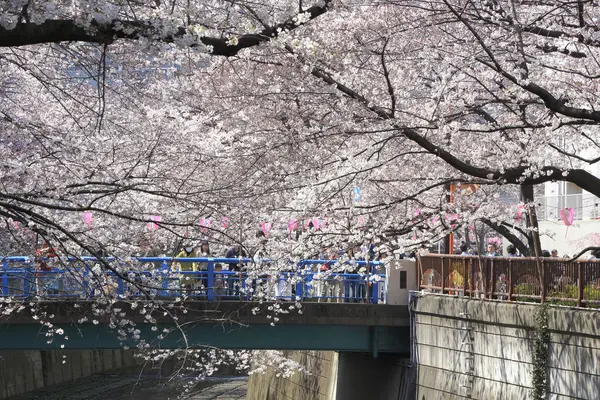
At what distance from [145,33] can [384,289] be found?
1618 cm

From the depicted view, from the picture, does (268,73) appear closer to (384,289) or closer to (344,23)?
(344,23)

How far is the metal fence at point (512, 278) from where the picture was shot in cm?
1677

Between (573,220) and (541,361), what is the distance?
21093mm

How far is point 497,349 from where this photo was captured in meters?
18.6

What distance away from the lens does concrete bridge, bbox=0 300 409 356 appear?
19.5 metres

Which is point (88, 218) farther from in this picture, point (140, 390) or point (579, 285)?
point (140, 390)

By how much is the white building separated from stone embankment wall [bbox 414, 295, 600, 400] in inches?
510

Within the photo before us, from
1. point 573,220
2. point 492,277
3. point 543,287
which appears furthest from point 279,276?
point 573,220

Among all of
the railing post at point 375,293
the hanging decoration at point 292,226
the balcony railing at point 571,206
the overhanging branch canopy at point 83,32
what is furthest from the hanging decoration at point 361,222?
the balcony railing at point 571,206

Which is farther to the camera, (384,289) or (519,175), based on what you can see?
(384,289)

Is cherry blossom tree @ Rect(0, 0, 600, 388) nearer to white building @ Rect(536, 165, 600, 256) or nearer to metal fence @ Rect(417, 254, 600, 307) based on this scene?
metal fence @ Rect(417, 254, 600, 307)

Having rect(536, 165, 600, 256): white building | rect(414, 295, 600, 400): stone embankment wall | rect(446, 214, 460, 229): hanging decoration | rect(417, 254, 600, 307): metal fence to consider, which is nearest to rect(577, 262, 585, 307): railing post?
rect(417, 254, 600, 307): metal fence

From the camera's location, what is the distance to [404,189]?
17609mm

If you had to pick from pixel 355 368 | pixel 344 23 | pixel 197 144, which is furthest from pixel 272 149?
pixel 355 368
